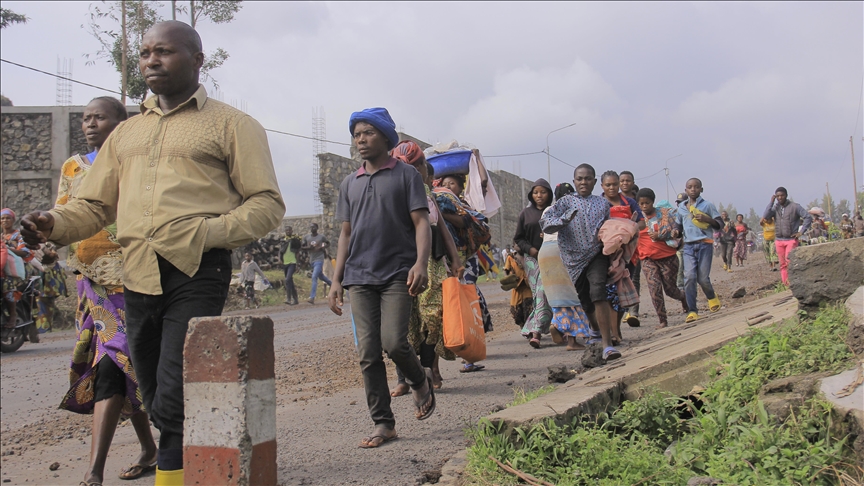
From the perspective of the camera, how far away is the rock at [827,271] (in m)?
4.41

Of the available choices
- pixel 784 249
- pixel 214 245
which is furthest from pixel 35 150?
pixel 214 245

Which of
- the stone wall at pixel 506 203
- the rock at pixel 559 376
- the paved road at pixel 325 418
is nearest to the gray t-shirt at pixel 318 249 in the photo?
the paved road at pixel 325 418

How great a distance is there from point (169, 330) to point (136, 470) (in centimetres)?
182

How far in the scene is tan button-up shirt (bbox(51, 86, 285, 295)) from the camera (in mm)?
2916

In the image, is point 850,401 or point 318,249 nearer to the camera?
point 850,401

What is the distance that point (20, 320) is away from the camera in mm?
11812

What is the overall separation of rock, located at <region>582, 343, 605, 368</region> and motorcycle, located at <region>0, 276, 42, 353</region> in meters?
9.40

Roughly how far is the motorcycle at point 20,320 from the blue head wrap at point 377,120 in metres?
9.15

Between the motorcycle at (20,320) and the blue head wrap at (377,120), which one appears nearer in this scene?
the blue head wrap at (377,120)

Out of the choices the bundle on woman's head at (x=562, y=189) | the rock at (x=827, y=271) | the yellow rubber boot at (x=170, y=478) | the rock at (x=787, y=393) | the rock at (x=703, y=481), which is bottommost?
the rock at (x=703, y=481)

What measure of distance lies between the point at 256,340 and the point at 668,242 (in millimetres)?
8003

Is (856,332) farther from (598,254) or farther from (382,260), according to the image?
(598,254)

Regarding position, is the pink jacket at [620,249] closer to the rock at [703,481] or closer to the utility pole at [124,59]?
the rock at [703,481]

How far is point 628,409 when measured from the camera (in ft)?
13.5
